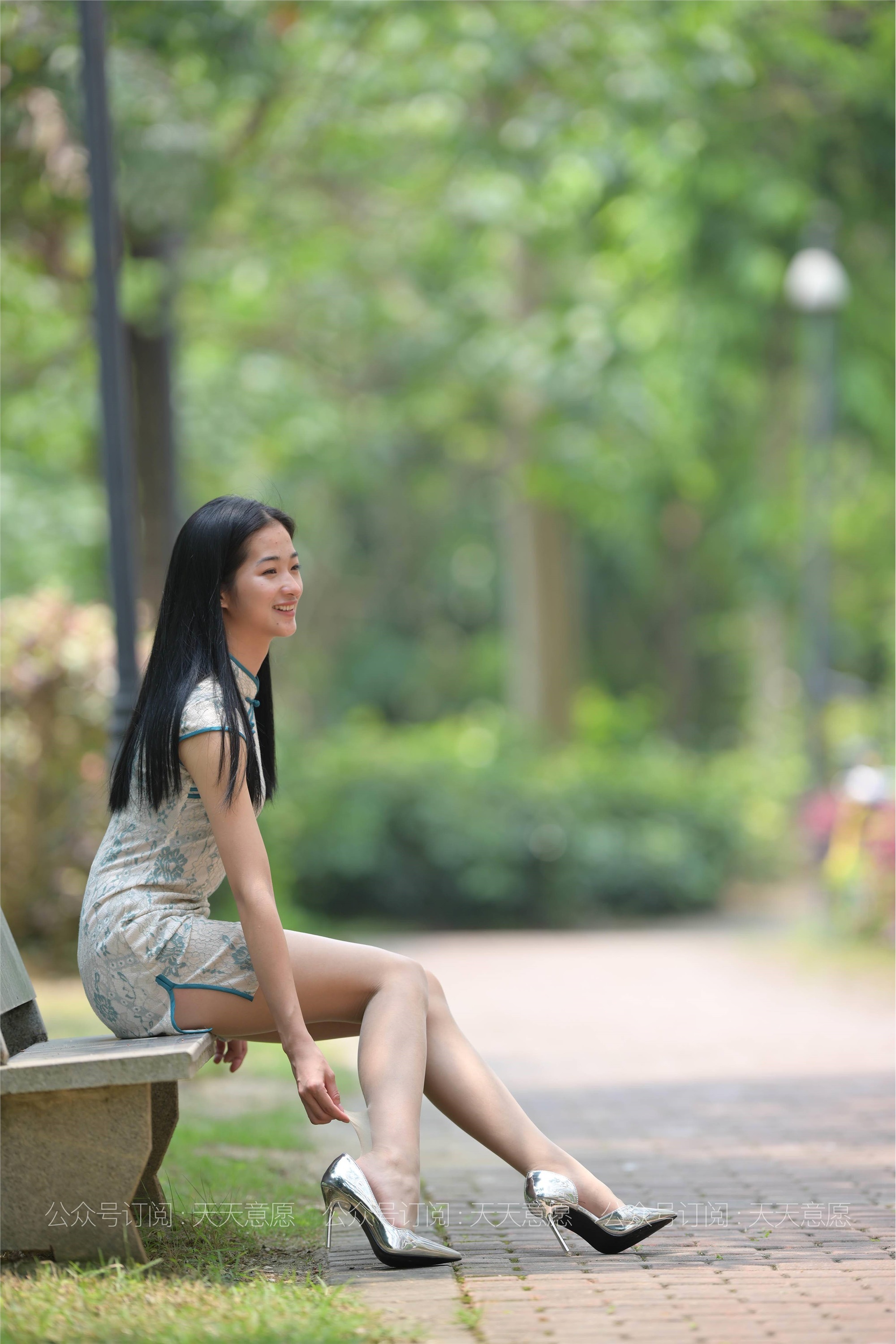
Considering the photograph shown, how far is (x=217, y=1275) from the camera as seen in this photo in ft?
10.4

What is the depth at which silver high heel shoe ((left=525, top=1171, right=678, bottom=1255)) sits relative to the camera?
3.31m

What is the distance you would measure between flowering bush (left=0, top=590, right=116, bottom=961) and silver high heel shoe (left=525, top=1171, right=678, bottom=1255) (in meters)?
6.26

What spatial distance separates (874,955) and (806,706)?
6.57m

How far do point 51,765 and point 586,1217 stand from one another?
676 cm

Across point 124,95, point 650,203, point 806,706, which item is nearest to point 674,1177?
point 124,95

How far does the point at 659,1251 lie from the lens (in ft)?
11.5

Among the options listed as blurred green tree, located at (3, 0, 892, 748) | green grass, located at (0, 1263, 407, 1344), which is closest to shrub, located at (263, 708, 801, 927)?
blurred green tree, located at (3, 0, 892, 748)

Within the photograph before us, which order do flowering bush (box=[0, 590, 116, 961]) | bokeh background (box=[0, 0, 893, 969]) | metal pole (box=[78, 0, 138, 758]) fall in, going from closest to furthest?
1. metal pole (box=[78, 0, 138, 758])
2. flowering bush (box=[0, 590, 116, 961])
3. bokeh background (box=[0, 0, 893, 969])

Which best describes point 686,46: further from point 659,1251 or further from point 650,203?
point 659,1251

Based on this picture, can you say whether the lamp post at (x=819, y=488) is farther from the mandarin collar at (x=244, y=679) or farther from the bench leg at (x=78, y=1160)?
the bench leg at (x=78, y=1160)

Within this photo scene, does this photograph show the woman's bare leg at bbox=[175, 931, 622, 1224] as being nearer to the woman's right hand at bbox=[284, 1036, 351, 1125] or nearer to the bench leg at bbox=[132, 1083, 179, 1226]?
the woman's right hand at bbox=[284, 1036, 351, 1125]

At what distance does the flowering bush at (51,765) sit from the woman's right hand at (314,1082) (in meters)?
6.23

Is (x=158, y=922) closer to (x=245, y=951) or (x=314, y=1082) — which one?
(x=245, y=951)

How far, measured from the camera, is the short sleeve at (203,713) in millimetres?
3305
